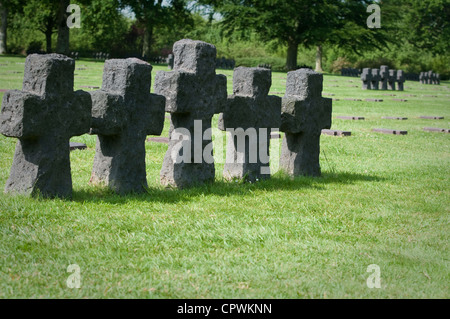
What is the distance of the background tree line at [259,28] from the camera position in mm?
46406

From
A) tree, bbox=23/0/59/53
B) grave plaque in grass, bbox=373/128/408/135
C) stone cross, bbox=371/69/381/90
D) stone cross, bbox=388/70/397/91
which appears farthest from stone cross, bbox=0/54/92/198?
tree, bbox=23/0/59/53

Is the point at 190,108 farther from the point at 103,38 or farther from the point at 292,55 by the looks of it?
the point at 103,38

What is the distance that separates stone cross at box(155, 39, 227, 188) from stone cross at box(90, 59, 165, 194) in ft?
0.93

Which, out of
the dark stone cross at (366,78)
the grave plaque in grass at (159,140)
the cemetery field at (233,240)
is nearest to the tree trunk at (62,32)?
the dark stone cross at (366,78)

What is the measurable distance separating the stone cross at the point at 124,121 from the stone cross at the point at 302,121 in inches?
80.5

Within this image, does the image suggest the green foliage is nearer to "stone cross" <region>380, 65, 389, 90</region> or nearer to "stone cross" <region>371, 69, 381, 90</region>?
"stone cross" <region>380, 65, 389, 90</region>

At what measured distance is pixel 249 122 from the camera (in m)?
7.33

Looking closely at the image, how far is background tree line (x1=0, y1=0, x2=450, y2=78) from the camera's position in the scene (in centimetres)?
4641

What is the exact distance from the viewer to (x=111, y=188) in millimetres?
6293

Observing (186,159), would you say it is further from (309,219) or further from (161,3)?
(161,3)

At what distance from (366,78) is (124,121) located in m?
30.3

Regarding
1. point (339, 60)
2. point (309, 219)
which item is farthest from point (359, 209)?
point (339, 60)
